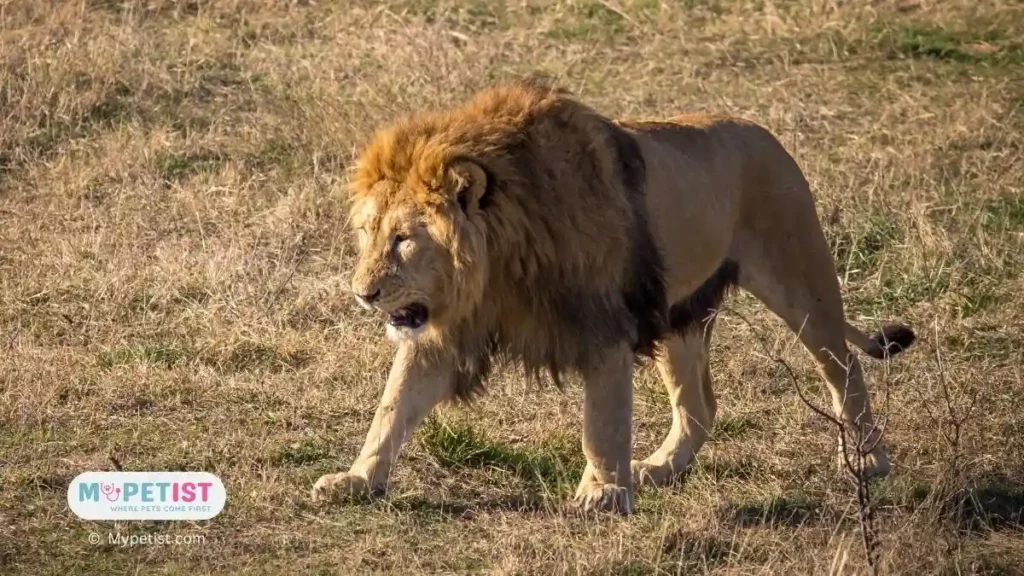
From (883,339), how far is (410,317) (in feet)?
6.01

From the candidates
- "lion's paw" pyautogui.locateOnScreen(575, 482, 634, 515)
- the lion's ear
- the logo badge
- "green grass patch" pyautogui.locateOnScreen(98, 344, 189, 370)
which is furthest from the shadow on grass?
"green grass patch" pyautogui.locateOnScreen(98, 344, 189, 370)

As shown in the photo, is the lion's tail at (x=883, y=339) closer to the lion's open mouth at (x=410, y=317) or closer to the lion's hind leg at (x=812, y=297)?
the lion's hind leg at (x=812, y=297)

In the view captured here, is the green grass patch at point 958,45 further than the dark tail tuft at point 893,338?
Yes

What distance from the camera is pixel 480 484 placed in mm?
4531

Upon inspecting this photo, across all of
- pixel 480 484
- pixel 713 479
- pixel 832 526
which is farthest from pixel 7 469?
pixel 832 526

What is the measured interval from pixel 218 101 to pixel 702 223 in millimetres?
4403

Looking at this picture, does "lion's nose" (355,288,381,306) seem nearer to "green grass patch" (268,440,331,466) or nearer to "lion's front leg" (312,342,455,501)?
"lion's front leg" (312,342,455,501)

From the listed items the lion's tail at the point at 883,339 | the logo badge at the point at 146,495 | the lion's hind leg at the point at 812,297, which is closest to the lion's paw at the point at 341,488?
the logo badge at the point at 146,495

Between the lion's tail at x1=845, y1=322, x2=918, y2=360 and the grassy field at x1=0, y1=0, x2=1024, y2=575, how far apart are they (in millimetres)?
187

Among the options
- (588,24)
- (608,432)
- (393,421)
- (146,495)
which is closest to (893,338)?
(608,432)

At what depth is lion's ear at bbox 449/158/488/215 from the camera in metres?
3.95

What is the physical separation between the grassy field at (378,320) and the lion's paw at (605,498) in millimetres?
68

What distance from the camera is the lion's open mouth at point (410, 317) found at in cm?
405

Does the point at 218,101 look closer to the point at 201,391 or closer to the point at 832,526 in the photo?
the point at 201,391
